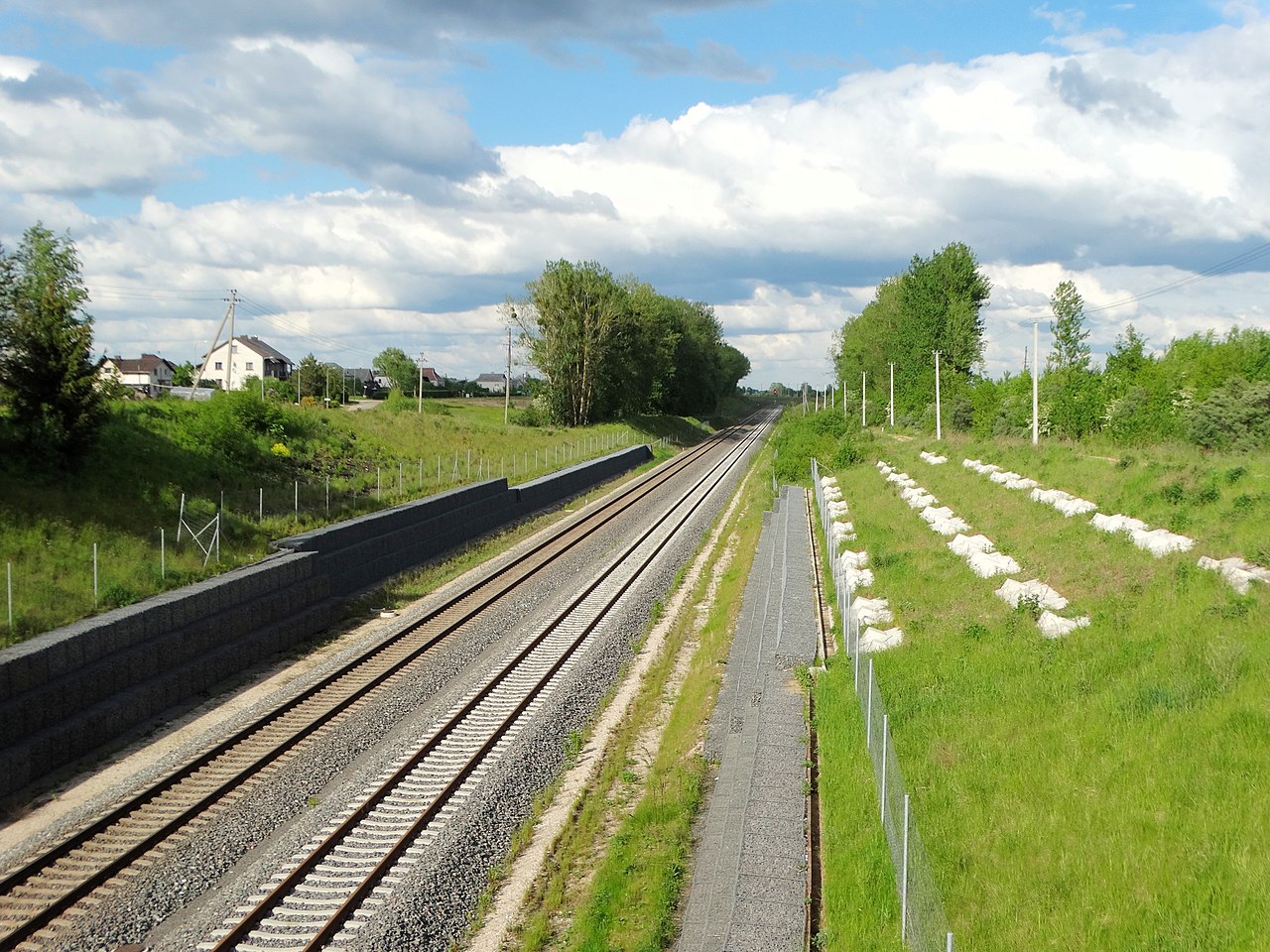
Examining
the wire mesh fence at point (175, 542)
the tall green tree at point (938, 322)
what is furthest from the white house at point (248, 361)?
the wire mesh fence at point (175, 542)

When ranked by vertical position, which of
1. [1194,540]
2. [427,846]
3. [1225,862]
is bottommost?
[427,846]

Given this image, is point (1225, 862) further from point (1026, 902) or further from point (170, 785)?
point (170, 785)

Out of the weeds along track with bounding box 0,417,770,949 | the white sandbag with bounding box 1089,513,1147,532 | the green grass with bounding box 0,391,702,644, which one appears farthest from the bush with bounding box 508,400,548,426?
the white sandbag with bounding box 1089,513,1147,532

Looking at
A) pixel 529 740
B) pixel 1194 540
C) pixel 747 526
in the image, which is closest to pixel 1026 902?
pixel 529 740

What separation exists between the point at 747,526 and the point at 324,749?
1001 inches

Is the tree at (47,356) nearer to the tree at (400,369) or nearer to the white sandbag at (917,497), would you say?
the white sandbag at (917,497)

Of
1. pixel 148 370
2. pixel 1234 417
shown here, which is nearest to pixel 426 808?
pixel 1234 417

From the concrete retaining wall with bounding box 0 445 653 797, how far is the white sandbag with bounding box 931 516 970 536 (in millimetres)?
15594

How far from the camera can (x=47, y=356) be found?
75.8 ft

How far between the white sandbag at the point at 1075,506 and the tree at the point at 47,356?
23654 mm

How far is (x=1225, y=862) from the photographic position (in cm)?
917

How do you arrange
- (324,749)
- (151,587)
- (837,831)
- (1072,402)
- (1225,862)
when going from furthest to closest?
(1072,402) < (151,587) < (324,749) < (837,831) < (1225,862)

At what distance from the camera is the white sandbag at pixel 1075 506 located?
2407cm

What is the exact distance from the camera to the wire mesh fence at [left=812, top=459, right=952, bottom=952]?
8.84 meters
